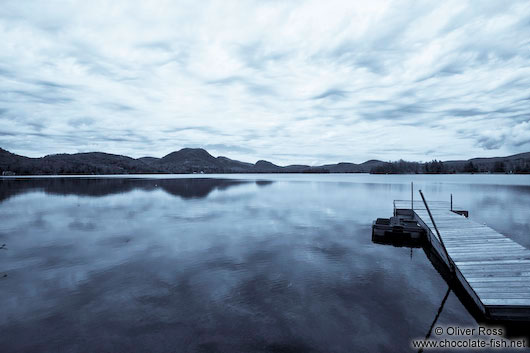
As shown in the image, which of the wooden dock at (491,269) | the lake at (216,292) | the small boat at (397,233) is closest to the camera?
the lake at (216,292)

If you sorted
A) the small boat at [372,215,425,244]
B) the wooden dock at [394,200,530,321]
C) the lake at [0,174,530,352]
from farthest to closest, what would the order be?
the small boat at [372,215,425,244] < the wooden dock at [394,200,530,321] < the lake at [0,174,530,352]

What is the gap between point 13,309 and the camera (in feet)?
39.3

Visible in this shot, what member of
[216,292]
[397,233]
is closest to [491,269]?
[397,233]

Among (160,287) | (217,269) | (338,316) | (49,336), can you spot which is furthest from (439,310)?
(49,336)

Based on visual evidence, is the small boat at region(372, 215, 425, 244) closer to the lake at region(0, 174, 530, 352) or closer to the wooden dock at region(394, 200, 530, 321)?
the lake at region(0, 174, 530, 352)

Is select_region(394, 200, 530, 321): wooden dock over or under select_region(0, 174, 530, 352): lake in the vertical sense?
over

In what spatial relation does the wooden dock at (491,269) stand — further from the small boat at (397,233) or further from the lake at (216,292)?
the small boat at (397,233)

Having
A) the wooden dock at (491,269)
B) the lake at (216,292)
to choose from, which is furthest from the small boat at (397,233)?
the wooden dock at (491,269)

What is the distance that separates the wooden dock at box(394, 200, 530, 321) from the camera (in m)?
10.8

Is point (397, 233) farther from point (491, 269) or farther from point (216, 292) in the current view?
point (216, 292)

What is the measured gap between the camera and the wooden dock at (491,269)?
10781 mm

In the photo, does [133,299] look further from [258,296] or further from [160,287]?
[258,296]

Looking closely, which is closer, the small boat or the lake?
the lake

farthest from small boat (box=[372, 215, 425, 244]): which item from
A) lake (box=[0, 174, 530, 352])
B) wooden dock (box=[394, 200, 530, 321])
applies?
wooden dock (box=[394, 200, 530, 321])
